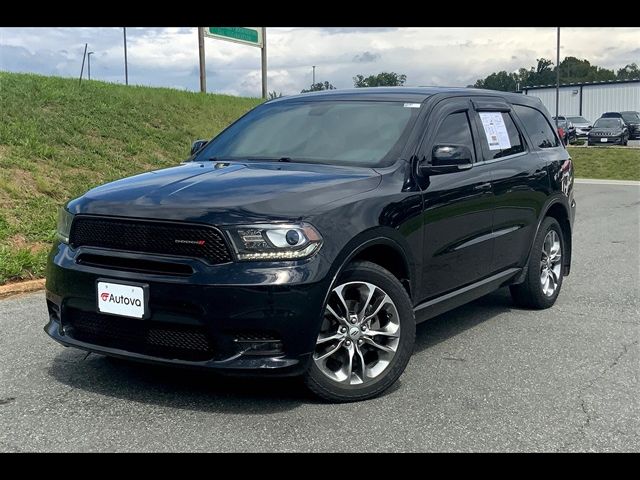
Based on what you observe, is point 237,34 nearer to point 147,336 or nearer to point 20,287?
point 20,287

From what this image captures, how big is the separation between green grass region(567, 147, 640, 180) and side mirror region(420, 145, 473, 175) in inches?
787

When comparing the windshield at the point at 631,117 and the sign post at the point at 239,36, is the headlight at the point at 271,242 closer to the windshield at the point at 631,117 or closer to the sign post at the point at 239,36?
the sign post at the point at 239,36

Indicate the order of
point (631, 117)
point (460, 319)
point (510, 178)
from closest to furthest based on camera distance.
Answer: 1. point (510, 178)
2. point (460, 319)
3. point (631, 117)

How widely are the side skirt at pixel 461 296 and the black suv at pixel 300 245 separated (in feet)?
0.05

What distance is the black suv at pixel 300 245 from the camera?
145 inches

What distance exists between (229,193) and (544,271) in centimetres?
354

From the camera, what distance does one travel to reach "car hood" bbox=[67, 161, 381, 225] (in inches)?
148

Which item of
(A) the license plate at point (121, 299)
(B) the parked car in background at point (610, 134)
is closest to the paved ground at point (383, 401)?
(A) the license plate at point (121, 299)

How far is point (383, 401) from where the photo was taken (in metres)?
4.10

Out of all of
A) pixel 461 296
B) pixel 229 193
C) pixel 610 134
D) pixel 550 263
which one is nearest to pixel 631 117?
pixel 610 134

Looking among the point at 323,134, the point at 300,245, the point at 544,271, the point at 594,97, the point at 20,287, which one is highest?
the point at 594,97

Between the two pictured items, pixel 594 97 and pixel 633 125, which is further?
pixel 594 97
